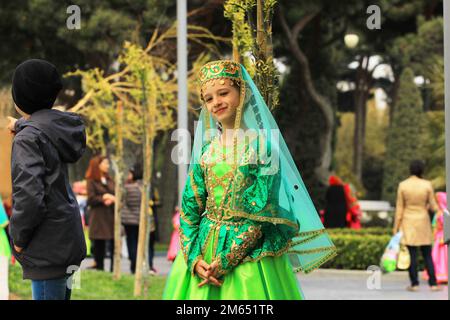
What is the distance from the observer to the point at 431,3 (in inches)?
1002

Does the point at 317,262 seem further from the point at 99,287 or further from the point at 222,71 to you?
the point at 99,287

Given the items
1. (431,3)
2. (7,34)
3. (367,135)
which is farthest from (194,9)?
(367,135)

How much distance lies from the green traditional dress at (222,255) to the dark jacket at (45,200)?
21.1 inches

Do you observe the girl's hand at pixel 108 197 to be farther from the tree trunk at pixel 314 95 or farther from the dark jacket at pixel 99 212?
the tree trunk at pixel 314 95

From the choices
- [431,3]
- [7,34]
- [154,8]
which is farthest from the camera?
[431,3]

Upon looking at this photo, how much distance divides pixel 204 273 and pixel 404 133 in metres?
26.6

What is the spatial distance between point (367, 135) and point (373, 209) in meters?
28.4

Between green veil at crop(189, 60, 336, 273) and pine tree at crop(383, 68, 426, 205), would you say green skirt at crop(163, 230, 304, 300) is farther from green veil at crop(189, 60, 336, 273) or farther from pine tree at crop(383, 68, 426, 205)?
pine tree at crop(383, 68, 426, 205)

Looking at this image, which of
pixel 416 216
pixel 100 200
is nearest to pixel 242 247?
pixel 416 216

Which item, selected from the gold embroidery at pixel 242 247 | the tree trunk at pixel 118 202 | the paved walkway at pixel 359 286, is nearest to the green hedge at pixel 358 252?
the paved walkway at pixel 359 286

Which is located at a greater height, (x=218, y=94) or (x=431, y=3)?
(x=431, y=3)

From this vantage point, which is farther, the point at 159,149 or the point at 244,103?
the point at 159,149

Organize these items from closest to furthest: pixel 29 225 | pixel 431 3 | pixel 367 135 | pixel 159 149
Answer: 1. pixel 29 225
2. pixel 431 3
3. pixel 159 149
4. pixel 367 135

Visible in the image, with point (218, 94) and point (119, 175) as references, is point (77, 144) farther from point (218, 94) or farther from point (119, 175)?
point (119, 175)
